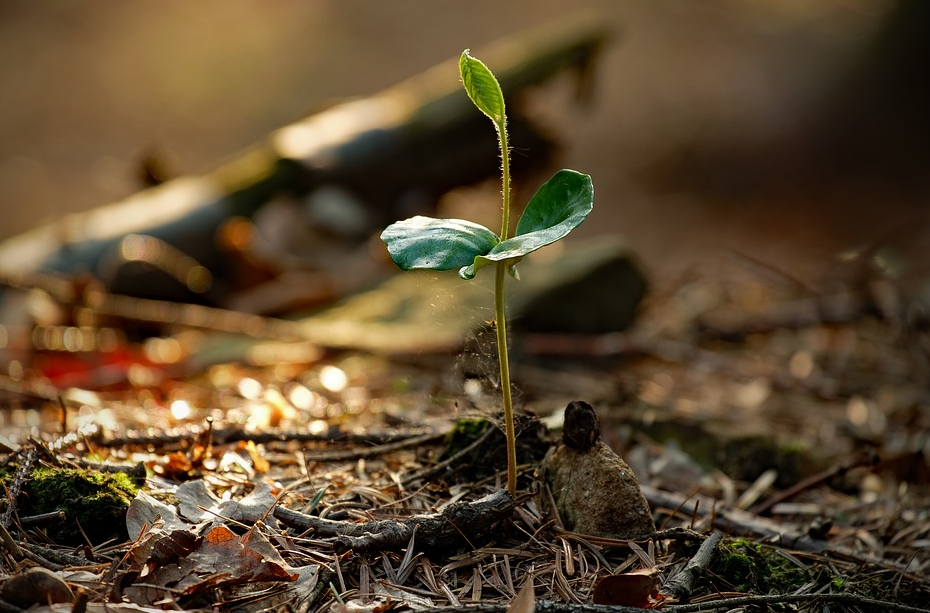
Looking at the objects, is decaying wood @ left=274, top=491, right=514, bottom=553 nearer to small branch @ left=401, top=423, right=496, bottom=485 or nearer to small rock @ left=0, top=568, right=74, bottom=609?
small branch @ left=401, top=423, right=496, bottom=485

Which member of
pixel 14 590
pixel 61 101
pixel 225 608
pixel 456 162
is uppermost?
pixel 61 101

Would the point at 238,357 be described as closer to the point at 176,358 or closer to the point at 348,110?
the point at 176,358

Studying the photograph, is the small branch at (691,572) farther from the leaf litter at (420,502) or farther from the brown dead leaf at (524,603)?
the brown dead leaf at (524,603)

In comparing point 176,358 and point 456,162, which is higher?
point 456,162

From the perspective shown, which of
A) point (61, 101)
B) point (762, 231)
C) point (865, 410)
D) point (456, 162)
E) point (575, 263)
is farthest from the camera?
point (61, 101)

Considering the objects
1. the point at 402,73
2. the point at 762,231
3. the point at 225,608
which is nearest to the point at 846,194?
the point at 762,231

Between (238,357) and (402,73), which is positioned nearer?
(238,357)

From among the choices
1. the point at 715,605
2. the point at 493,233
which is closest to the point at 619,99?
the point at 493,233
